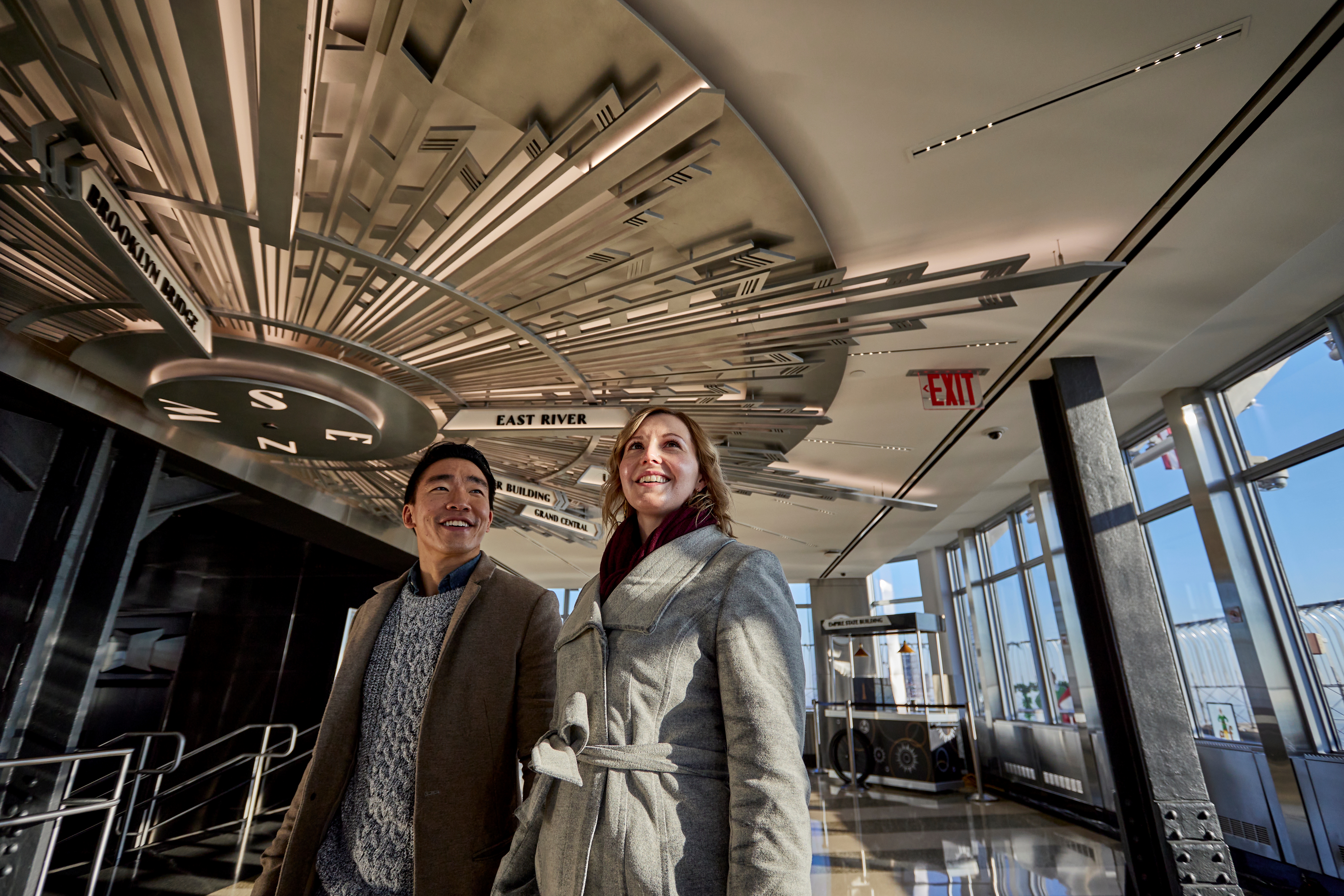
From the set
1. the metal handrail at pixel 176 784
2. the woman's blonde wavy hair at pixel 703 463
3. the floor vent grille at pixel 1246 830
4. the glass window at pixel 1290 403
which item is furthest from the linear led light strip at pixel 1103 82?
the metal handrail at pixel 176 784

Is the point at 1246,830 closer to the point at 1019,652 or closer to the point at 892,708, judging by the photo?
the point at 1019,652

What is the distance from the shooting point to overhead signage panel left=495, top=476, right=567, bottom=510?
5281mm

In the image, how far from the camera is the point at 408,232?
105 inches

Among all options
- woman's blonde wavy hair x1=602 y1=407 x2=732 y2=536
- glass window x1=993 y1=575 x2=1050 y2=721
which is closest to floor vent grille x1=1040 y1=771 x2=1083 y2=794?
glass window x1=993 y1=575 x2=1050 y2=721

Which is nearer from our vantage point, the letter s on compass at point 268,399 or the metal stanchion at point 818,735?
the letter s on compass at point 268,399

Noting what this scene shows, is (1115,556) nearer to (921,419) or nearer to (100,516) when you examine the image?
(921,419)

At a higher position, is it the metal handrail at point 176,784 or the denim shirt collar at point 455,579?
the denim shirt collar at point 455,579

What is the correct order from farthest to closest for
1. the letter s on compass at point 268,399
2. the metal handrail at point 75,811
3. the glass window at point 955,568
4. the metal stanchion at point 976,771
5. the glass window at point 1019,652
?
1. the glass window at point 955,568
2. the glass window at point 1019,652
3. the metal stanchion at point 976,771
4. the letter s on compass at point 268,399
5. the metal handrail at point 75,811

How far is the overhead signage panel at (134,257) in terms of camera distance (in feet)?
7.07

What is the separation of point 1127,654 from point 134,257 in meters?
5.34

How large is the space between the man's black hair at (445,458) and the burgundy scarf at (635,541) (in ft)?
1.80

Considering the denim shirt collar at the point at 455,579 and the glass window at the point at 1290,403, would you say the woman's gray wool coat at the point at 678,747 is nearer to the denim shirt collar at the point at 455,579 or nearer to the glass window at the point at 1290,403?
the denim shirt collar at the point at 455,579

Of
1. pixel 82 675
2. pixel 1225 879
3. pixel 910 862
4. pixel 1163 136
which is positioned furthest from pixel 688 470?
pixel 910 862

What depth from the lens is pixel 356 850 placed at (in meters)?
1.45
